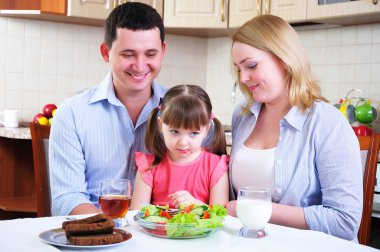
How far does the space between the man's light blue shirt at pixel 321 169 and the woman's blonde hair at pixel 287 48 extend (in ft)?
0.14

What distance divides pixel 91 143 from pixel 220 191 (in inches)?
19.3

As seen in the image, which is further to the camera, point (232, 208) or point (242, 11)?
point (242, 11)

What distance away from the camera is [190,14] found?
4.03 metres

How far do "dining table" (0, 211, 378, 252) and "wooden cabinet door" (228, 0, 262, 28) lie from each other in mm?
2517

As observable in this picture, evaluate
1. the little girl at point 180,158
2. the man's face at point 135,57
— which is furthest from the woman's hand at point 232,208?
the man's face at point 135,57

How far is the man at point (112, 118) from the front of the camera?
2021 millimetres

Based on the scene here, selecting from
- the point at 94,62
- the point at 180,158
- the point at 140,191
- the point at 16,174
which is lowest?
the point at 16,174

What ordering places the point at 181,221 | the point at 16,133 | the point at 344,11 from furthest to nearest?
1. the point at 16,133
2. the point at 344,11
3. the point at 181,221

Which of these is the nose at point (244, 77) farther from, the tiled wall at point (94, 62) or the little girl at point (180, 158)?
the tiled wall at point (94, 62)

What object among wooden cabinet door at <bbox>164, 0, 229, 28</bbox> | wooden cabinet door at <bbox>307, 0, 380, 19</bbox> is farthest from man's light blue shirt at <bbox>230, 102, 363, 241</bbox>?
wooden cabinet door at <bbox>164, 0, 229, 28</bbox>

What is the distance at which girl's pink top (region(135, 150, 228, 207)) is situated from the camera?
196cm

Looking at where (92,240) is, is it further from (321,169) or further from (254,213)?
(321,169)

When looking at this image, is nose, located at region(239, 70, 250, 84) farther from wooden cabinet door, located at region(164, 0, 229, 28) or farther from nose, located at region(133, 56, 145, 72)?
wooden cabinet door, located at region(164, 0, 229, 28)

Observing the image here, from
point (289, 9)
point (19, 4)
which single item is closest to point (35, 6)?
point (19, 4)
